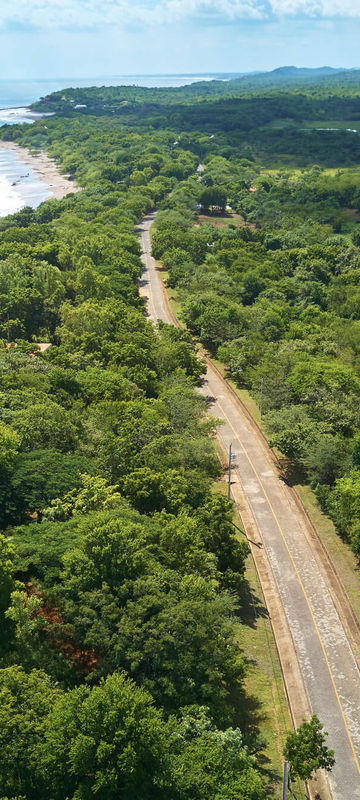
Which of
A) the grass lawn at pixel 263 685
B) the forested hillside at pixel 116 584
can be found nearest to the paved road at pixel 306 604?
the grass lawn at pixel 263 685

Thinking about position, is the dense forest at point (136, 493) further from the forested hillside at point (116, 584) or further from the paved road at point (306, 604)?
the paved road at point (306, 604)

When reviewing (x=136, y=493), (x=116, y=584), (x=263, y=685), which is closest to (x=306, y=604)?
(x=263, y=685)

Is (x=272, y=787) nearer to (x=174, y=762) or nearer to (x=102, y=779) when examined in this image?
(x=174, y=762)

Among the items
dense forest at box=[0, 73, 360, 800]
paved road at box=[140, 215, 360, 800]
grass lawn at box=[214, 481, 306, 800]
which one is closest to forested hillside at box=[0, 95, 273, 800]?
dense forest at box=[0, 73, 360, 800]

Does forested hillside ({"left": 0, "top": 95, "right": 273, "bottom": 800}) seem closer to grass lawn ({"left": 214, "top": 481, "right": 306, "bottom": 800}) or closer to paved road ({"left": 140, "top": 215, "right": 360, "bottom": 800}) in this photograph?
grass lawn ({"left": 214, "top": 481, "right": 306, "bottom": 800})

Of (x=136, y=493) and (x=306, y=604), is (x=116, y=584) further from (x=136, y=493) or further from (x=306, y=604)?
(x=306, y=604)

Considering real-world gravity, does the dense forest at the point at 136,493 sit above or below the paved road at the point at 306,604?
above
